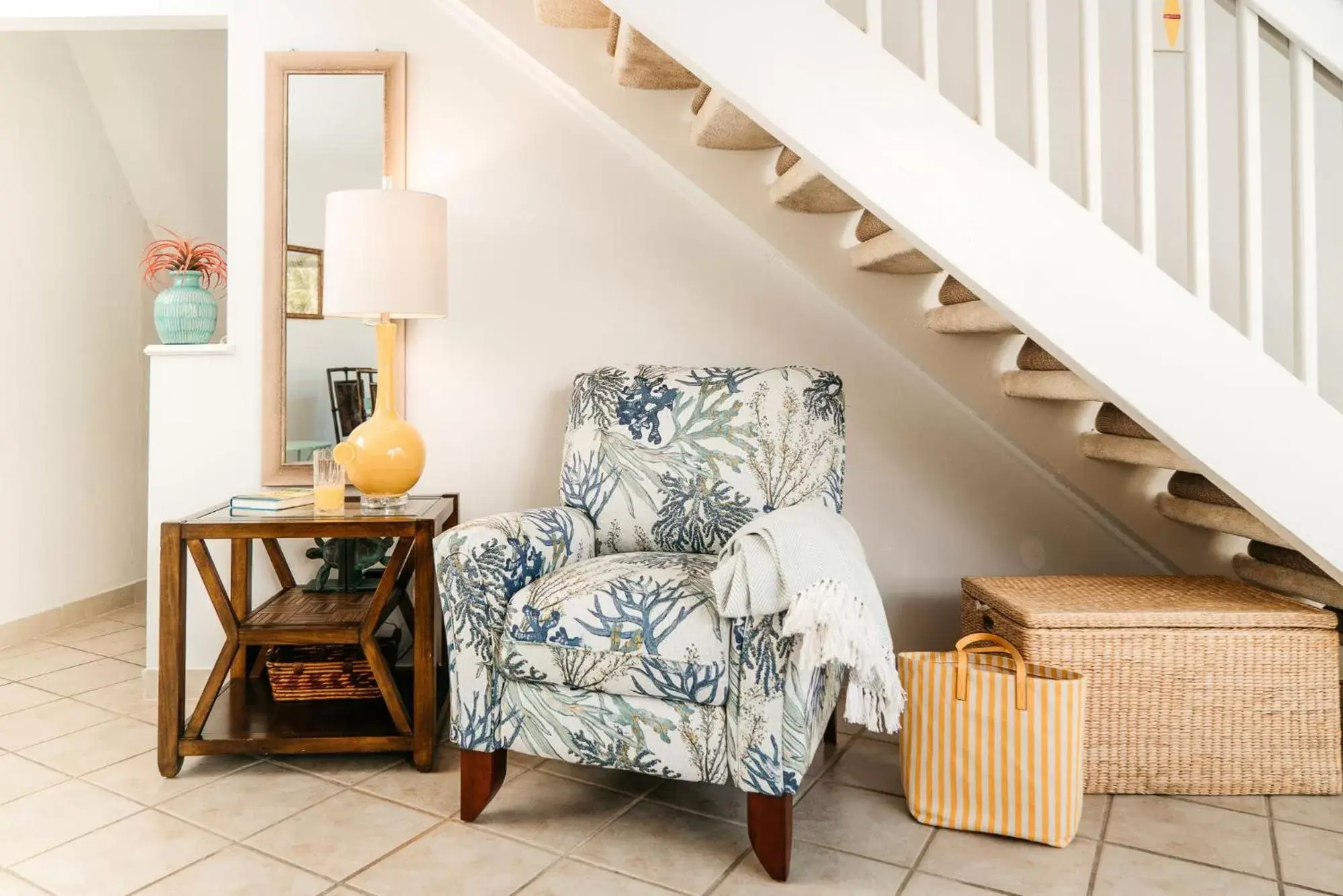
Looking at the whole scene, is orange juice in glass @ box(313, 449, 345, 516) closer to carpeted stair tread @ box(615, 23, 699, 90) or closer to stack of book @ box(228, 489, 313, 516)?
stack of book @ box(228, 489, 313, 516)

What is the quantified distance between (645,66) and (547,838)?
1.76 m

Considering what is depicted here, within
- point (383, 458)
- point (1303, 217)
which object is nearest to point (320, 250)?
point (383, 458)

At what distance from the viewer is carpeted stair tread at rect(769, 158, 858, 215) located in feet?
7.30

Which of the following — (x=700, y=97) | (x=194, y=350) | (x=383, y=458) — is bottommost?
(x=383, y=458)

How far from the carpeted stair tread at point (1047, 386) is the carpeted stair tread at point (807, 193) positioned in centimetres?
63

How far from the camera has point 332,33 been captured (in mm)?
2639

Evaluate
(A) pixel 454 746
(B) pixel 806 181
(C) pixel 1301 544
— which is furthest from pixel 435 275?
(C) pixel 1301 544

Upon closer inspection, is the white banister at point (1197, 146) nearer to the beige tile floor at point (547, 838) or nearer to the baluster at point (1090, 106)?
the baluster at point (1090, 106)

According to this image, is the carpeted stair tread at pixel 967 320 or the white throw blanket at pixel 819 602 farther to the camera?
the carpeted stair tread at pixel 967 320

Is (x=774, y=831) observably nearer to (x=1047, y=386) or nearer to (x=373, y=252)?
(x=1047, y=386)

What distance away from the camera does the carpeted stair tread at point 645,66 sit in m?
2.16

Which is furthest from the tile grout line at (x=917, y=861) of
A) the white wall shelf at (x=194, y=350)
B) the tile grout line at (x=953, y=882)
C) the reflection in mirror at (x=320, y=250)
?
the white wall shelf at (x=194, y=350)

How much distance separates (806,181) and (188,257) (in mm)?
1760

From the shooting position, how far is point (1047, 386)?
228cm
